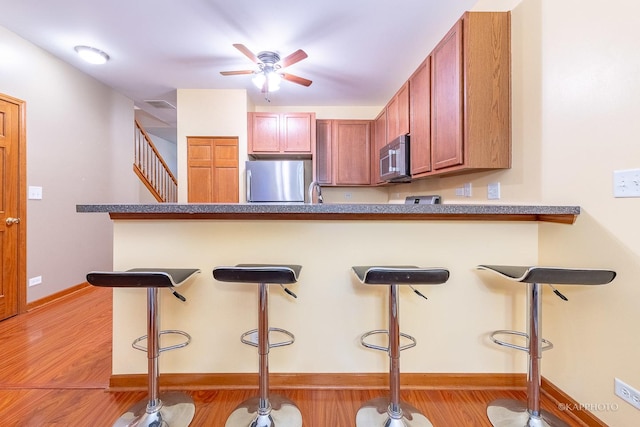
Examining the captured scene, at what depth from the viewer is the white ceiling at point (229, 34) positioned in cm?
228

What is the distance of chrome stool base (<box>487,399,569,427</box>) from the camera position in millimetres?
1333

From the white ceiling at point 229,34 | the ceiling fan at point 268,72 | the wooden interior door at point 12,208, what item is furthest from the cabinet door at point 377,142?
the wooden interior door at point 12,208

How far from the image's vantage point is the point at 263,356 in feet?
4.42

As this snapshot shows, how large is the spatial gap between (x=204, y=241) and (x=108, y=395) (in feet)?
3.22

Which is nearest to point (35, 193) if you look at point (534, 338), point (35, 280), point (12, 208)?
point (12, 208)

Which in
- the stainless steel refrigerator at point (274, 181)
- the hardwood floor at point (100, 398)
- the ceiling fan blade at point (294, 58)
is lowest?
the hardwood floor at point (100, 398)

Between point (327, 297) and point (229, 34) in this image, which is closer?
point (327, 297)

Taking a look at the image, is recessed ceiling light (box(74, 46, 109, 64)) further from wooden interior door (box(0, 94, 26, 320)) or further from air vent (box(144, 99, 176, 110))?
air vent (box(144, 99, 176, 110))

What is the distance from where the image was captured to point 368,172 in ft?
14.1

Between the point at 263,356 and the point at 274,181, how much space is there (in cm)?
275

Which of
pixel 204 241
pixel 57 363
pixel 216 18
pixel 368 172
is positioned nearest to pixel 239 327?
pixel 204 241

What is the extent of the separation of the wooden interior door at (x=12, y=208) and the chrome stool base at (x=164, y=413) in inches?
85.3

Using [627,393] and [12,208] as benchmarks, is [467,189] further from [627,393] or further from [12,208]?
[12,208]

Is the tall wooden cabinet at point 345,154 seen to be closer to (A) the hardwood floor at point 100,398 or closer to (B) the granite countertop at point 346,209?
(B) the granite countertop at point 346,209
